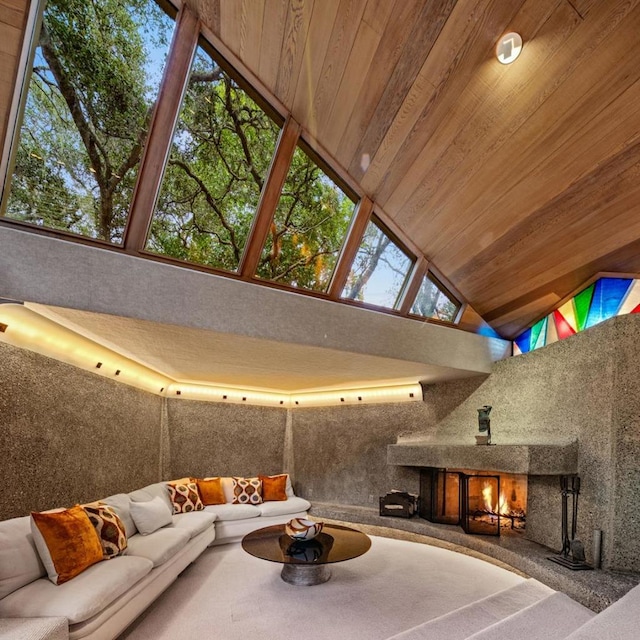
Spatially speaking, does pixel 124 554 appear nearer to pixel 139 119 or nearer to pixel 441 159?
pixel 139 119

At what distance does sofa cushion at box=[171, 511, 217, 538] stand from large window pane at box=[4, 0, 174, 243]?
9.77ft

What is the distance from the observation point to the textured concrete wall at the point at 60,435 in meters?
3.19

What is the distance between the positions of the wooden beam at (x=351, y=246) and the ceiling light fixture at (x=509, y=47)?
1.96 m

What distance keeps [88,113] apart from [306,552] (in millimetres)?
4226

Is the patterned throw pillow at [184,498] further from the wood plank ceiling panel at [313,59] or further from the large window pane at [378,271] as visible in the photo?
the wood plank ceiling panel at [313,59]

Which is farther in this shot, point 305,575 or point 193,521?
point 193,521

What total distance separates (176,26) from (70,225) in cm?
190

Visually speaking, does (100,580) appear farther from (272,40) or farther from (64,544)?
(272,40)

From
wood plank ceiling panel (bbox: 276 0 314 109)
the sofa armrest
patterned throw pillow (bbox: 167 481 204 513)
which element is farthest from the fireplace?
wood plank ceiling panel (bbox: 276 0 314 109)

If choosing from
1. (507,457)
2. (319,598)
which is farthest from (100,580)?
(507,457)

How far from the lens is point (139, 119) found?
3.54m

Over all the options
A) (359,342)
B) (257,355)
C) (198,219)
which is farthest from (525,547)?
(198,219)

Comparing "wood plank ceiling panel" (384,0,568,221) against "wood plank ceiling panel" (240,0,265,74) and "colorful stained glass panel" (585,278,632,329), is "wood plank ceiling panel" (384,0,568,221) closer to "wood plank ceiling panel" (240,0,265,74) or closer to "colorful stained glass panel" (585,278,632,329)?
"wood plank ceiling panel" (240,0,265,74)

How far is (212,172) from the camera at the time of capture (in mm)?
3961
